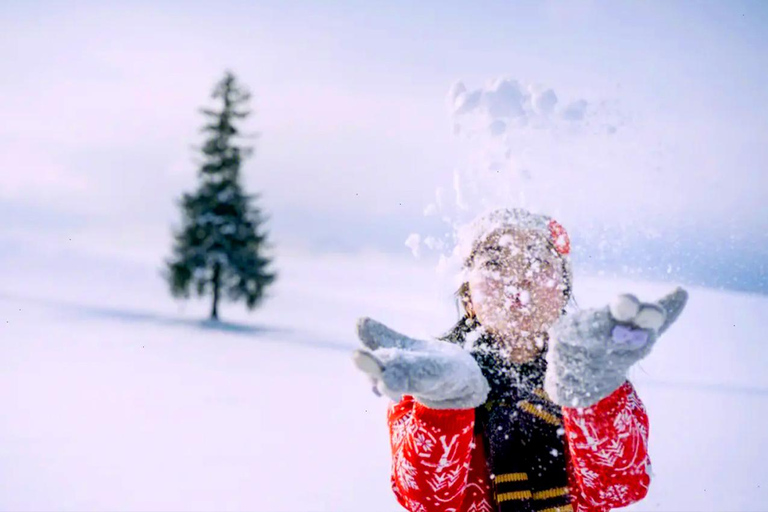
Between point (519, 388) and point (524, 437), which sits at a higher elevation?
point (519, 388)

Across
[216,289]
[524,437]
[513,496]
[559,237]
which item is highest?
[559,237]

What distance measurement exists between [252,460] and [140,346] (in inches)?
254

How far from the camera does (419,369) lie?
3.93 ft

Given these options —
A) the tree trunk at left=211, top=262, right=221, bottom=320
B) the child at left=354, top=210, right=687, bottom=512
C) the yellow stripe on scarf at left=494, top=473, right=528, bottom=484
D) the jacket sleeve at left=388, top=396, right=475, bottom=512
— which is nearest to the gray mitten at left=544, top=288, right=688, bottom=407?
the child at left=354, top=210, right=687, bottom=512

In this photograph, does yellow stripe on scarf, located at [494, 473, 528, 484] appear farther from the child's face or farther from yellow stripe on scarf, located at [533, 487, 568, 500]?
the child's face

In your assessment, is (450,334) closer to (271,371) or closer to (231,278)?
(271,371)

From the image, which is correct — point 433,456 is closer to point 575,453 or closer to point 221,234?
point 575,453

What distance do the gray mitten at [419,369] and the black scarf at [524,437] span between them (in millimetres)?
316

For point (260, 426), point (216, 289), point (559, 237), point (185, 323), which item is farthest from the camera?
point (216, 289)

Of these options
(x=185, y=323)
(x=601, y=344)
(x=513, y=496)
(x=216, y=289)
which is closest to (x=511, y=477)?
(x=513, y=496)

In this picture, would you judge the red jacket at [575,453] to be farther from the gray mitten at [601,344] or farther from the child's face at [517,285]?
the child's face at [517,285]

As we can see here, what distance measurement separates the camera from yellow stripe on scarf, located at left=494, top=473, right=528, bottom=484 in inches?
63.8

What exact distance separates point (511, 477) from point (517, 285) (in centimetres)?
55

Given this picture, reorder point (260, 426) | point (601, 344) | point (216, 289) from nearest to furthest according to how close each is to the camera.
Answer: point (601, 344), point (260, 426), point (216, 289)
